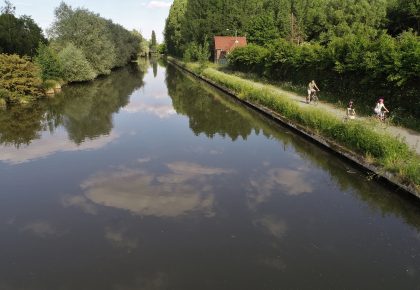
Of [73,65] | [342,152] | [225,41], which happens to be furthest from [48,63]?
[225,41]

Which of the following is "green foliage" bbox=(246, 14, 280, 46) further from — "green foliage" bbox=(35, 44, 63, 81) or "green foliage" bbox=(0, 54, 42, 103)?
"green foliage" bbox=(0, 54, 42, 103)

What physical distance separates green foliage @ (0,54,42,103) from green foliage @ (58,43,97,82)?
1179 cm

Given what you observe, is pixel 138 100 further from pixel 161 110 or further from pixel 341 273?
pixel 341 273

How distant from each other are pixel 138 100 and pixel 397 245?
33710mm

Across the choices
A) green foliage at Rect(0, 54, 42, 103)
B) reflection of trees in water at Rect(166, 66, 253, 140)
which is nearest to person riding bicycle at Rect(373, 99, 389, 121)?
reflection of trees in water at Rect(166, 66, 253, 140)

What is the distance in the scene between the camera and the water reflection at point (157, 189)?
13.0 meters

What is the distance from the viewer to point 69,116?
31.3 meters

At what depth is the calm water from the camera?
9312 millimetres

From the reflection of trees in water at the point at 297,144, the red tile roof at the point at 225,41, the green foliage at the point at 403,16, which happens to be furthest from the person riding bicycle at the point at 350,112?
the red tile roof at the point at 225,41

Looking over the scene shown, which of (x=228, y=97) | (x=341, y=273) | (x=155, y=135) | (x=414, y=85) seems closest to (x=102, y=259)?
(x=341, y=273)

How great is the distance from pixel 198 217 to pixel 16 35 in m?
51.5

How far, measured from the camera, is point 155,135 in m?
24.0

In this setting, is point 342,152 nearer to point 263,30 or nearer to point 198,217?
point 198,217

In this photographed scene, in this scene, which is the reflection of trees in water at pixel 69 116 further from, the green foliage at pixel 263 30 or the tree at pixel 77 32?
the green foliage at pixel 263 30
